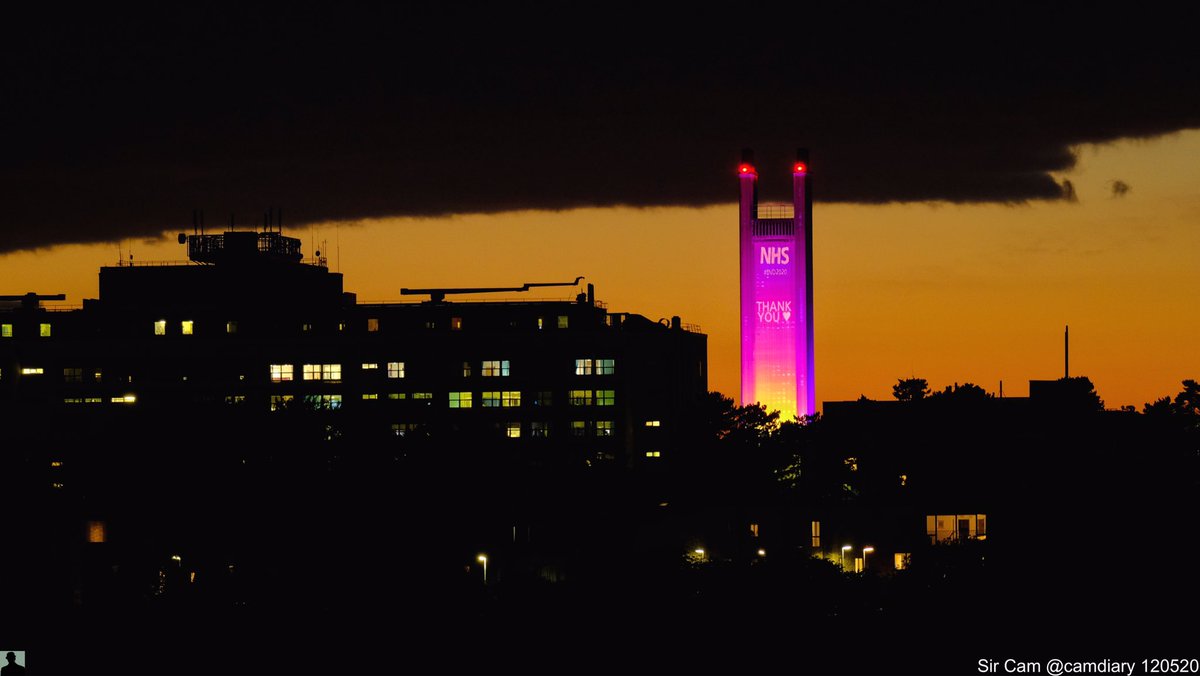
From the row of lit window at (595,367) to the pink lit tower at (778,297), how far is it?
22045 mm

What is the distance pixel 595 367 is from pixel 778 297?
29673mm

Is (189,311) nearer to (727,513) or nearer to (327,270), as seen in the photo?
(327,270)

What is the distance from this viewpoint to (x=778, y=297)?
637 ft

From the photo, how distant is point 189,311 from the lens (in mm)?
173000

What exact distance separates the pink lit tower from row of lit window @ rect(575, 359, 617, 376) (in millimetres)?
22045

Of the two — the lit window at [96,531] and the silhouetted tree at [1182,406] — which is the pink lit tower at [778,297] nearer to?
the silhouetted tree at [1182,406]

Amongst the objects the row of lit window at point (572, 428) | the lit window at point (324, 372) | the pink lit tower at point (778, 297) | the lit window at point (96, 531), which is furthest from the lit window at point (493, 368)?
the lit window at point (96, 531)

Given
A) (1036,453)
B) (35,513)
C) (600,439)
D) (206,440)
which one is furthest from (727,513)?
(600,439)

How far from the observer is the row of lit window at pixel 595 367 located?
171 metres

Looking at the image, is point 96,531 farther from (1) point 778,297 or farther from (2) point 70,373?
(1) point 778,297

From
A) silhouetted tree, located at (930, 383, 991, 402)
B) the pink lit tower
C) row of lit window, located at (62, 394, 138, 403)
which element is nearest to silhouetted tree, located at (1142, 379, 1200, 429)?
silhouetted tree, located at (930, 383, 991, 402)

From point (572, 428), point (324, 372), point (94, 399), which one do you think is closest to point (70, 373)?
point (94, 399)

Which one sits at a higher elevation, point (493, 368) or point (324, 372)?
point (493, 368)

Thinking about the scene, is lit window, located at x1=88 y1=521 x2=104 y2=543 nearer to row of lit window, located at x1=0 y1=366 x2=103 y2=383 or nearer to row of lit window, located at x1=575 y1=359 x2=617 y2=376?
row of lit window, located at x1=0 y1=366 x2=103 y2=383
